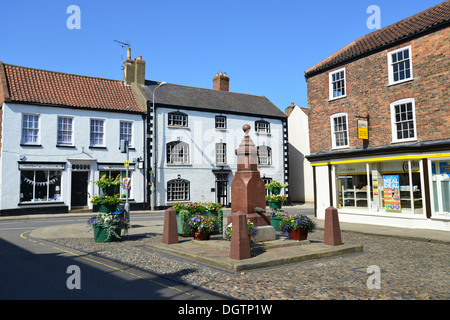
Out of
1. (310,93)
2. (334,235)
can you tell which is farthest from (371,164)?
(334,235)

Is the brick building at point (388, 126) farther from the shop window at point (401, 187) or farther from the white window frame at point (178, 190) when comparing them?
the white window frame at point (178, 190)

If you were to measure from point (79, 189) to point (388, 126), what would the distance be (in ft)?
65.9

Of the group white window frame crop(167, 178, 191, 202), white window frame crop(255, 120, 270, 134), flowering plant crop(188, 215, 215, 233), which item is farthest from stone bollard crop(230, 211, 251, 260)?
white window frame crop(255, 120, 270, 134)

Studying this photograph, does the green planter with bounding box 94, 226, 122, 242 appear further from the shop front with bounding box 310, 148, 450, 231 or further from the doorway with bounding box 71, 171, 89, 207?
the doorway with bounding box 71, 171, 89, 207

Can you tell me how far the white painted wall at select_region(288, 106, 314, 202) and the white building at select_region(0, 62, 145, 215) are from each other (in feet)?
54.9

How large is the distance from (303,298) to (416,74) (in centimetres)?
1326

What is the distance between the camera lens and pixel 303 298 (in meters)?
5.55

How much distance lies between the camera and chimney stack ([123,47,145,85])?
29.3 metres

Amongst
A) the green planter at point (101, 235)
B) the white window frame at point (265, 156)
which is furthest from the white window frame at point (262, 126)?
the green planter at point (101, 235)

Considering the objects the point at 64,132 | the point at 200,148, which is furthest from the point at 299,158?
the point at 64,132

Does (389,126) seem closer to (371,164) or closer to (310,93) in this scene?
(371,164)

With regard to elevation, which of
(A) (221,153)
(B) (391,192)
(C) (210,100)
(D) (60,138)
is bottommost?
(B) (391,192)

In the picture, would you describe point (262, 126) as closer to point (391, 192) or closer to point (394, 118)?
point (394, 118)

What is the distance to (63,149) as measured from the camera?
24016 mm
